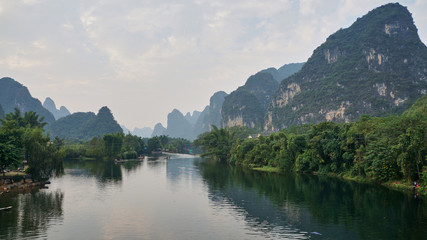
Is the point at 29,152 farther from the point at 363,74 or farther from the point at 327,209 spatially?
the point at 363,74

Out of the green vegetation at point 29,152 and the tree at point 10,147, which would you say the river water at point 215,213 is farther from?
the tree at point 10,147

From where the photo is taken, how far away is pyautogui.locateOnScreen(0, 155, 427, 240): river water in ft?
66.8

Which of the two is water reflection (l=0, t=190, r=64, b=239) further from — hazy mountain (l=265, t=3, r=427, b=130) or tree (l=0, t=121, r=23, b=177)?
hazy mountain (l=265, t=3, r=427, b=130)

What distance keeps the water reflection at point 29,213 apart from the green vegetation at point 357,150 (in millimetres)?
33440

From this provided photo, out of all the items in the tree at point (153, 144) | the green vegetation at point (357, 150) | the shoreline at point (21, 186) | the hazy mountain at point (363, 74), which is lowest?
the shoreline at point (21, 186)

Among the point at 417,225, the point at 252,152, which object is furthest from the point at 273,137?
the point at 417,225

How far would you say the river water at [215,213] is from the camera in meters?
20.4

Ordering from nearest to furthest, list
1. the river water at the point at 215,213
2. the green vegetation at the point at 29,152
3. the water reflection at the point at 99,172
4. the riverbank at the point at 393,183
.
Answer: the river water at the point at 215,213, the riverbank at the point at 393,183, the green vegetation at the point at 29,152, the water reflection at the point at 99,172

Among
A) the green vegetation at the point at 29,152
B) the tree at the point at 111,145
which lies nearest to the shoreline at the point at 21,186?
the green vegetation at the point at 29,152

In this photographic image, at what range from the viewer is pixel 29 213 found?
2480cm

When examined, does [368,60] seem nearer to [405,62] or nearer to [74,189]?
[405,62]

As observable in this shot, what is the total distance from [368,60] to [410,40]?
61.1 ft

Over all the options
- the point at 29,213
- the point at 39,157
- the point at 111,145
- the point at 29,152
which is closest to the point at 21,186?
the point at 39,157

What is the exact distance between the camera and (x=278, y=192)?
3559 centimetres
